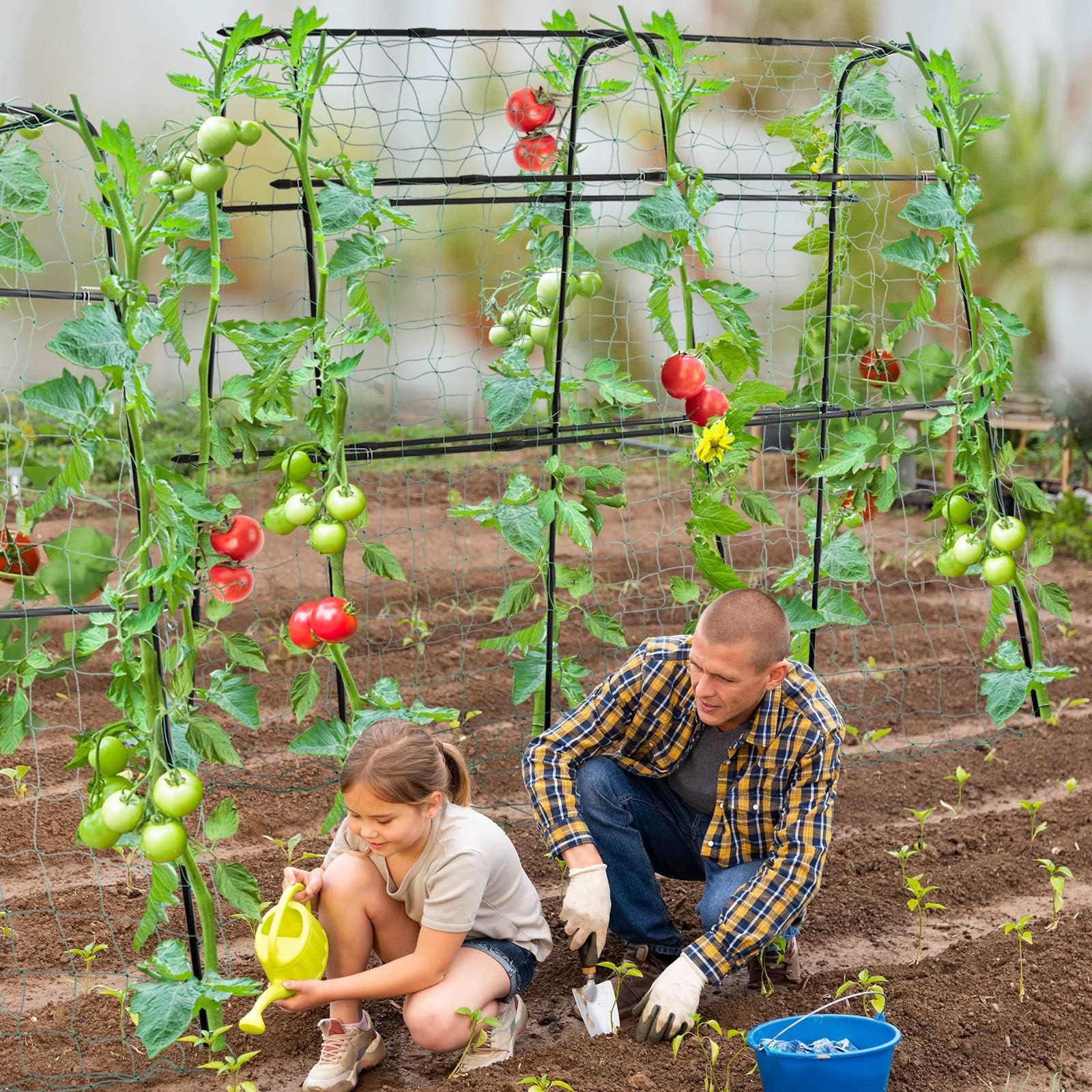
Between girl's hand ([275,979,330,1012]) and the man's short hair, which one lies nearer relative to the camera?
girl's hand ([275,979,330,1012])

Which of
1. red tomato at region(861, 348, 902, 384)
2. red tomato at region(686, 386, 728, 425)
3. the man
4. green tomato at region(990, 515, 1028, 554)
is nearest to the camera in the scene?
the man

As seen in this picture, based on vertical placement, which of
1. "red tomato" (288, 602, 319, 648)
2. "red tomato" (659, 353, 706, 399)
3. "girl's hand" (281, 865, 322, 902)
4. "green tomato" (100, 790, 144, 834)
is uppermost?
"red tomato" (659, 353, 706, 399)

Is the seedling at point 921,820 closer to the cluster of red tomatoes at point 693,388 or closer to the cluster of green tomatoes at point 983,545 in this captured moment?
the cluster of green tomatoes at point 983,545

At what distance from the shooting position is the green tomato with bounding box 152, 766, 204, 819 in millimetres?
1749

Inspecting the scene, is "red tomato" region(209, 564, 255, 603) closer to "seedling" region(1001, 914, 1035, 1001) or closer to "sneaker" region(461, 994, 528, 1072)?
"sneaker" region(461, 994, 528, 1072)

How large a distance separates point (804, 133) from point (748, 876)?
1780mm

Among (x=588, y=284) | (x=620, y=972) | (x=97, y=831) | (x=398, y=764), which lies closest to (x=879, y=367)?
(x=588, y=284)

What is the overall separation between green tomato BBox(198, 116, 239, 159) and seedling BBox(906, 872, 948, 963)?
1.73 metres

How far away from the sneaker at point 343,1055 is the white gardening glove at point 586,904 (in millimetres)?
356

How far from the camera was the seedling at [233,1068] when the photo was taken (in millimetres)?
1807

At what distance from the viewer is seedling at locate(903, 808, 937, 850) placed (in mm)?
2734

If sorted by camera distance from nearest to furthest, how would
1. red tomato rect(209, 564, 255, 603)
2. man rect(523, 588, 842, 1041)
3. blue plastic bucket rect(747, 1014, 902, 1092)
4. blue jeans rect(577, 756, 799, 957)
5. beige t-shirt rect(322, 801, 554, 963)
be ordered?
blue plastic bucket rect(747, 1014, 902, 1092) → beige t-shirt rect(322, 801, 554, 963) → man rect(523, 588, 842, 1041) → red tomato rect(209, 564, 255, 603) → blue jeans rect(577, 756, 799, 957)

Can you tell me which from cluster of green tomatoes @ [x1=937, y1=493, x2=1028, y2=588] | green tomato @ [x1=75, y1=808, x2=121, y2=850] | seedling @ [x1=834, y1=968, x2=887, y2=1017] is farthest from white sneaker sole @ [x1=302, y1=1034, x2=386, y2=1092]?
cluster of green tomatoes @ [x1=937, y1=493, x2=1028, y2=588]

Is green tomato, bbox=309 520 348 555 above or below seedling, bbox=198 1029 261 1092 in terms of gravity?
above
